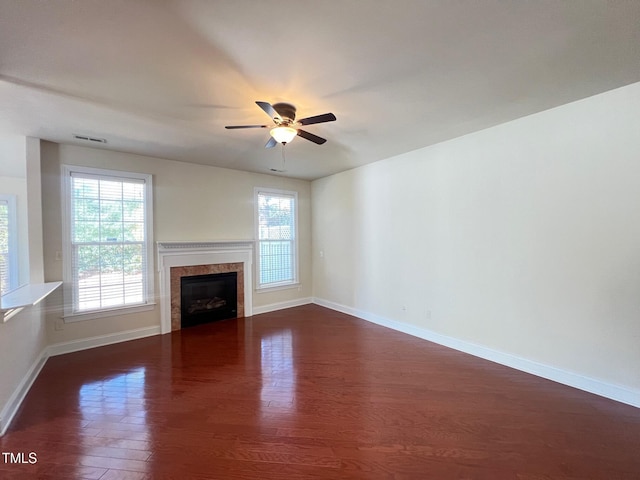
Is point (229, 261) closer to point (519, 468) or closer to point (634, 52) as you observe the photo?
point (519, 468)

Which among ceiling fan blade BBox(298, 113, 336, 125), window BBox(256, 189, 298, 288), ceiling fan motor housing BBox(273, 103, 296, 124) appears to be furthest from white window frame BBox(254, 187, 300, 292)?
ceiling fan blade BBox(298, 113, 336, 125)

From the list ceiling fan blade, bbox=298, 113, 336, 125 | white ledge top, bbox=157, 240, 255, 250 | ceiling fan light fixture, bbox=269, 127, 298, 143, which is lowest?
white ledge top, bbox=157, 240, 255, 250

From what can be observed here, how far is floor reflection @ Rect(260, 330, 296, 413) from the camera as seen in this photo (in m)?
2.43

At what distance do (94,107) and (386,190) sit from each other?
380 centimetres

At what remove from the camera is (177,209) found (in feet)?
14.6

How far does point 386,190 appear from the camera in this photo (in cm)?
446

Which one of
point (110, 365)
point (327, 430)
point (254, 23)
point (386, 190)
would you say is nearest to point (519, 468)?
point (327, 430)

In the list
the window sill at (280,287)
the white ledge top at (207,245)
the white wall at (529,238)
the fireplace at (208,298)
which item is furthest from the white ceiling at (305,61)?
the window sill at (280,287)

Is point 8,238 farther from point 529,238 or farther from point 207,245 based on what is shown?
point 529,238

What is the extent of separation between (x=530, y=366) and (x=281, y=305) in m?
4.09

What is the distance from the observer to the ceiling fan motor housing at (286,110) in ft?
8.23

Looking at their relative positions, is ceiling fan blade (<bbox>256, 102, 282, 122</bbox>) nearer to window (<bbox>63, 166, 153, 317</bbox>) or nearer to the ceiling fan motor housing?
the ceiling fan motor housing

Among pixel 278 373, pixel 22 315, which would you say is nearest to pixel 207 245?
pixel 22 315

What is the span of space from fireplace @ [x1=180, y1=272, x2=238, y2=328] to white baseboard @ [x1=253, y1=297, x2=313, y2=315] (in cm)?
45
